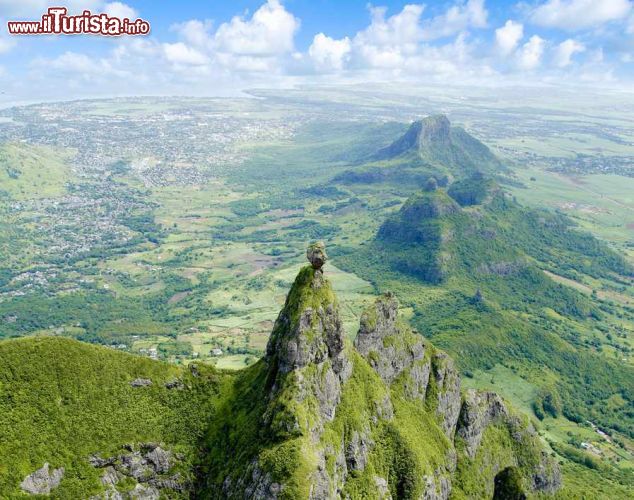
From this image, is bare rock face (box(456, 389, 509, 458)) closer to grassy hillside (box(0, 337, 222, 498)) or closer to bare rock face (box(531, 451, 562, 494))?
bare rock face (box(531, 451, 562, 494))

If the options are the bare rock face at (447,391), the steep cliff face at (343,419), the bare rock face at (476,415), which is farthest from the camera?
the bare rock face at (476,415)

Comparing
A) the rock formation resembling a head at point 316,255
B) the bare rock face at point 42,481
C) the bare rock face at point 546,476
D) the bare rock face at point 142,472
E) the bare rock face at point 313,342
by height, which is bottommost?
the bare rock face at point 546,476

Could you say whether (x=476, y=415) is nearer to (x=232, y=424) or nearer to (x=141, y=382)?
(x=232, y=424)

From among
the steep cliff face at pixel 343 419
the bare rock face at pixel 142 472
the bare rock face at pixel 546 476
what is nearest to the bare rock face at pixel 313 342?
the steep cliff face at pixel 343 419

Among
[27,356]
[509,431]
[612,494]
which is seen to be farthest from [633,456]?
[27,356]

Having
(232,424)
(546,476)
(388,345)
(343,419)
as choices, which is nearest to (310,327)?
(343,419)

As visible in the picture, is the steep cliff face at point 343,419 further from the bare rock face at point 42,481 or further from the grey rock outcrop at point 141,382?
the bare rock face at point 42,481

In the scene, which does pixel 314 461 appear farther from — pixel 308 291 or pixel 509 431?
pixel 509 431

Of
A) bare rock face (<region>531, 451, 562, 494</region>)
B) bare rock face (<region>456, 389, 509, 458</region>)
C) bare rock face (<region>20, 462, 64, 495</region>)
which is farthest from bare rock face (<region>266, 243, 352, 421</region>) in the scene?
bare rock face (<region>531, 451, 562, 494</region>)
